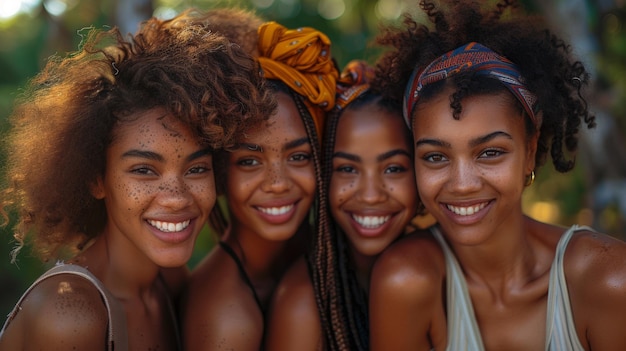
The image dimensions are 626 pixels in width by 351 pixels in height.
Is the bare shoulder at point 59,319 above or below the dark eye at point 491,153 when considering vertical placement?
below

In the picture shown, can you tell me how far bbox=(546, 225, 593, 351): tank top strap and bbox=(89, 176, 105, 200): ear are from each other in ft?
6.91

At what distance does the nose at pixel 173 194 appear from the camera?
3.07 meters

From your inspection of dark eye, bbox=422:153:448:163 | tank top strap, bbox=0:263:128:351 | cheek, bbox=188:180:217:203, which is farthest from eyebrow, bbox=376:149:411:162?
tank top strap, bbox=0:263:128:351

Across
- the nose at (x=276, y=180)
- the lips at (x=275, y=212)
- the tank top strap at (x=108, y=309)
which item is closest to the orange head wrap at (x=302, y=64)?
the nose at (x=276, y=180)

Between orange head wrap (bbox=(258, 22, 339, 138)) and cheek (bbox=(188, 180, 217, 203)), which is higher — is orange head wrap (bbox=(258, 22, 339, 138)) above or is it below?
above

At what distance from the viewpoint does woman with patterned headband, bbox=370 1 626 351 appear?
3154 millimetres

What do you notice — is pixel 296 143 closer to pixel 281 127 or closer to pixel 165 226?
pixel 281 127

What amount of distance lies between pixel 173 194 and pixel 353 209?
0.98 metres

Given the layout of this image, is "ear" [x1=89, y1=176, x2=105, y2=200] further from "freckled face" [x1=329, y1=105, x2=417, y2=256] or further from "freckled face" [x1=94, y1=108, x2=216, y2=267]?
"freckled face" [x1=329, y1=105, x2=417, y2=256]

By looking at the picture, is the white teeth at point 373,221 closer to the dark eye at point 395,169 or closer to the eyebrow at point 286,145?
the dark eye at point 395,169

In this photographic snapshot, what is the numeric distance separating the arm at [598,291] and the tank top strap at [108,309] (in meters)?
2.00

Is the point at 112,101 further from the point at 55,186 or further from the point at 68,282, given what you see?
the point at 68,282

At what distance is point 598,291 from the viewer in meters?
3.10

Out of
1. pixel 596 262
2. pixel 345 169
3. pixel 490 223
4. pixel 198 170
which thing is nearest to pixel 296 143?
pixel 345 169
